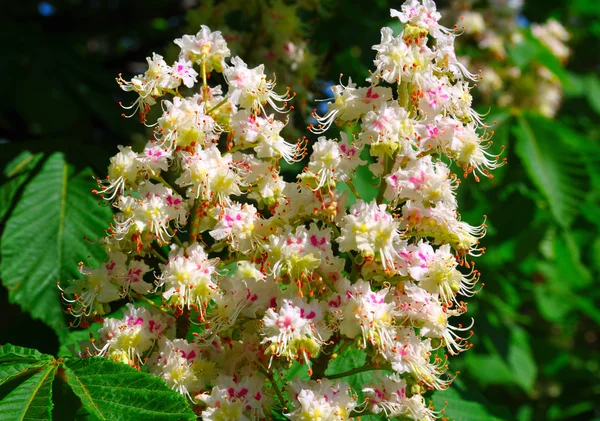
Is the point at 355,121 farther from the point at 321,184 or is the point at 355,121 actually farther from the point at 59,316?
the point at 59,316

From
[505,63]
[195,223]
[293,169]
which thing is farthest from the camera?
[505,63]

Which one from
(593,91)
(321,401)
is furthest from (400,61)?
(593,91)

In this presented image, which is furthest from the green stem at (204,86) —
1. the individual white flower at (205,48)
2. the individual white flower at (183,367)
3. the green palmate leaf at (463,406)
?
the green palmate leaf at (463,406)

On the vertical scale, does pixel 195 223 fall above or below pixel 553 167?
above

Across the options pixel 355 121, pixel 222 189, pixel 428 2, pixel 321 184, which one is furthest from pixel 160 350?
pixel 428 2

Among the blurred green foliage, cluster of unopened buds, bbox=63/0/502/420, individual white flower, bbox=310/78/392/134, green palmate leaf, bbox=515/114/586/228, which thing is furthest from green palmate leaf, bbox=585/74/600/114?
individual white flower, bbox=310/78/392/134

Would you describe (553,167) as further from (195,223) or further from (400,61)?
(195,223)
